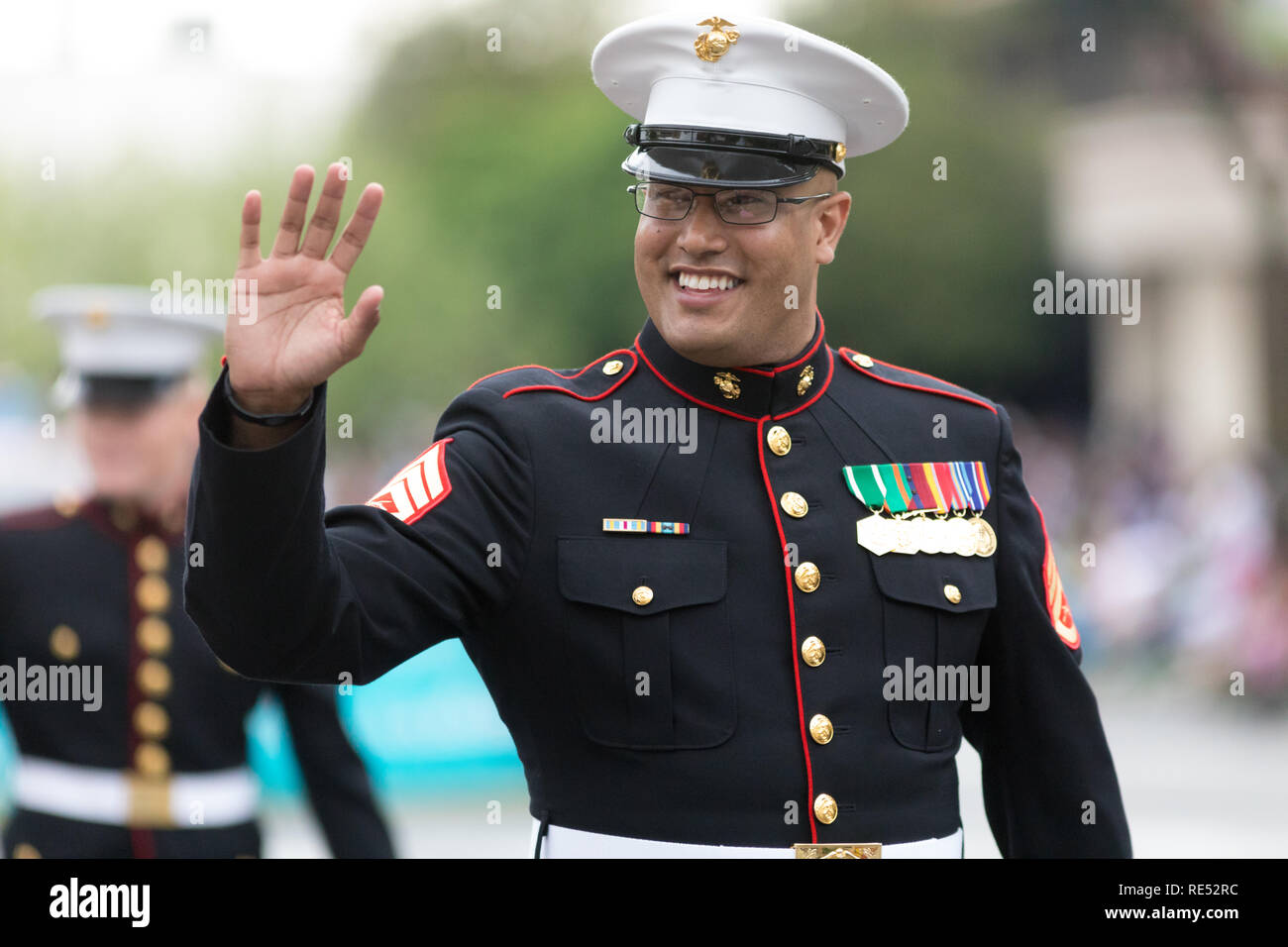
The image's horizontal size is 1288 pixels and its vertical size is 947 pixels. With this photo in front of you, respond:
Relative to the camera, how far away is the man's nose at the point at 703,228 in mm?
3168

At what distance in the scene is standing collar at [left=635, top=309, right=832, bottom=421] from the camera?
11.0ft

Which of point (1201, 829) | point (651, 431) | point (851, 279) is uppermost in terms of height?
point (851, 279)

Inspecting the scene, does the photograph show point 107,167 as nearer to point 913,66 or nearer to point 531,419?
point 913,66

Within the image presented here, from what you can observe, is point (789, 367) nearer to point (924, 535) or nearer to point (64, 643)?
point (924, 535)

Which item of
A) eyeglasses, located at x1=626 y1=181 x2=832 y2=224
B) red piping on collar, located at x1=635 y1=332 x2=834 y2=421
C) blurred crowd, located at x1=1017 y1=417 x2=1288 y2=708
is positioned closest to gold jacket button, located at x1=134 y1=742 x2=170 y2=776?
red piping on collar, located at x1=635 y1=332 x2=834 y2=421

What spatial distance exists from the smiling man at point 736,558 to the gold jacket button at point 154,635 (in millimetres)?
2003

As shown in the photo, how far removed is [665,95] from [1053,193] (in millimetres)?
29463

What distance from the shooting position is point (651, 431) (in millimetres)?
3287

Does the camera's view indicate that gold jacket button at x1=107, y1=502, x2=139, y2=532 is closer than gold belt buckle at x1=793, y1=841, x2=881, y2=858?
No

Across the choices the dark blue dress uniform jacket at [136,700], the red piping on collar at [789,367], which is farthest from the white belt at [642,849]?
the dark blue dress uniform jacket at [136,700]

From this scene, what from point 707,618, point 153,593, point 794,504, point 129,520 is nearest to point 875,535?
point 794,504

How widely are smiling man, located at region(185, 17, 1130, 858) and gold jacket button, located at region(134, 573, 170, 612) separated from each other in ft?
6.66

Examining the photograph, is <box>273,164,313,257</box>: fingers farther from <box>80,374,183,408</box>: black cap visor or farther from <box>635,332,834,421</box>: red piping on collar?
<box>80,374,183,408</box>: black cap visor

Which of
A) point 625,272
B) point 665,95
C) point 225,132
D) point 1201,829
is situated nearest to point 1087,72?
point 625,272
